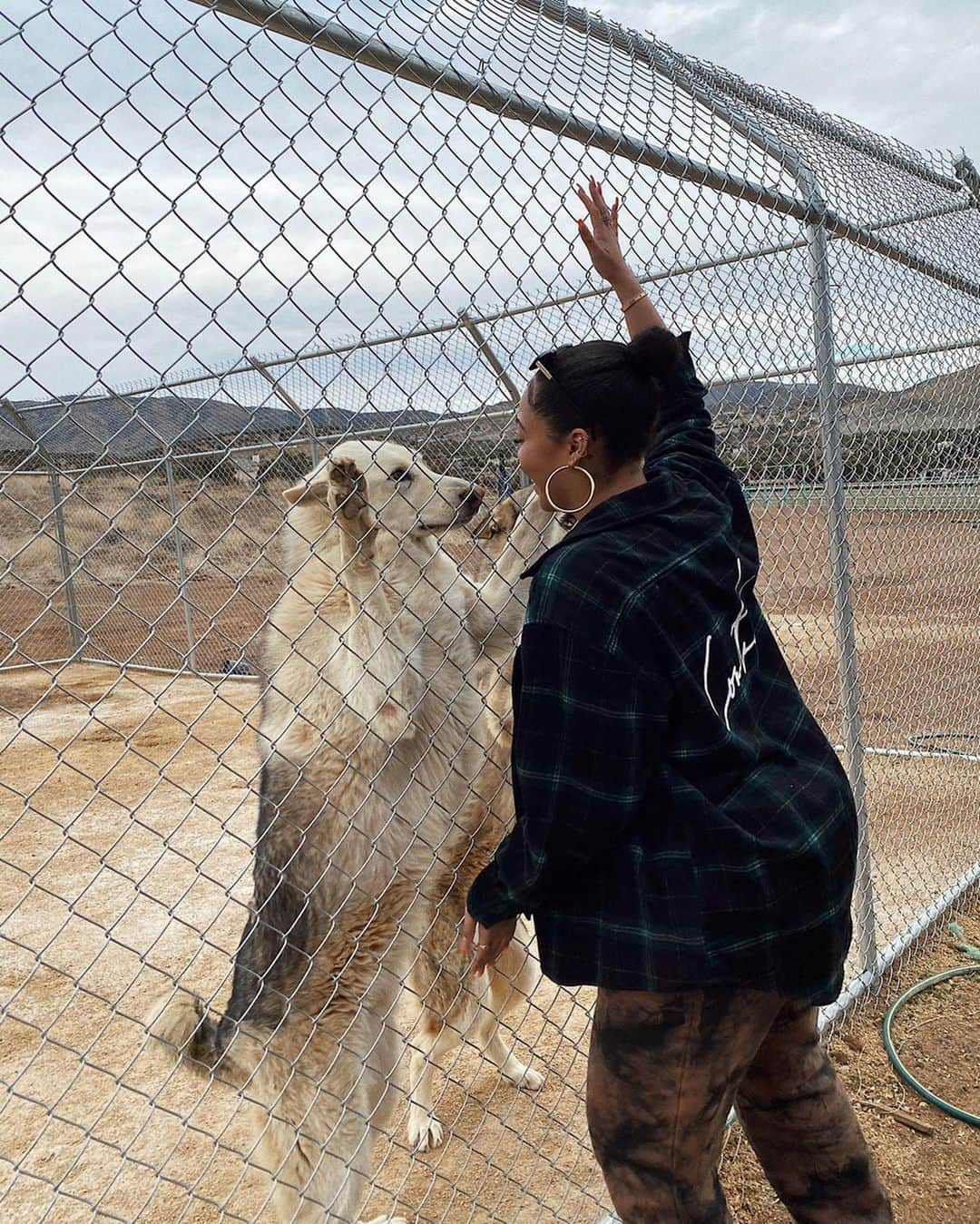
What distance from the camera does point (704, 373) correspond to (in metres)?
3.06

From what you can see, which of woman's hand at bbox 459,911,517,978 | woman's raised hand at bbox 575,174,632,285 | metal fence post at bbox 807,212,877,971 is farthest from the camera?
metal fence post at bbox 807,212,877,971

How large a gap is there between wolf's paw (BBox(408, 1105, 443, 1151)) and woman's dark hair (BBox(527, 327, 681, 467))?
2.69 m

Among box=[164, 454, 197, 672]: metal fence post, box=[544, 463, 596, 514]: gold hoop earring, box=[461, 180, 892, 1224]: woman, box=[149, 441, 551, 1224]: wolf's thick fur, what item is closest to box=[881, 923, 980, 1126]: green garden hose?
box=[149, 441, 551, 1224]: wolf's thick fur

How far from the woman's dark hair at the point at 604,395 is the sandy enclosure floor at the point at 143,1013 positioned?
39.0 inches

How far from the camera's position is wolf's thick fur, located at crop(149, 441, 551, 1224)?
100 inches

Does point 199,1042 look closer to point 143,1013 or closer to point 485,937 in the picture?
point 485,937

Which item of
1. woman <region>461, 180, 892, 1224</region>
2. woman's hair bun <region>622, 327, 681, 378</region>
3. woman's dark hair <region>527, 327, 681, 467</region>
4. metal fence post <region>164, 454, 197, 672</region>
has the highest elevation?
woman's hair bun <region>622, 327, 681, 378</region>

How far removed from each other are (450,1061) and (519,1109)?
444 millimetres

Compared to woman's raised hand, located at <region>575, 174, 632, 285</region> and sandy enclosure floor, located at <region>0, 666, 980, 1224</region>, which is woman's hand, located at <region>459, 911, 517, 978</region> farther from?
woman's raised hand, located at <region>575, 174, 632, 285</region>

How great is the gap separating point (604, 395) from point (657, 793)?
80 cm

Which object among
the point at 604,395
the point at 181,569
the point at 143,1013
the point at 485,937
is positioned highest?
the point at 604,395

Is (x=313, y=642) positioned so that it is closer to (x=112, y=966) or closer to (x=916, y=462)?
(x=112, y=966)

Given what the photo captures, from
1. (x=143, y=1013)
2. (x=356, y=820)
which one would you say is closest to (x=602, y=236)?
(x=356, y=820)

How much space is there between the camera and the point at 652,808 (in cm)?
164
